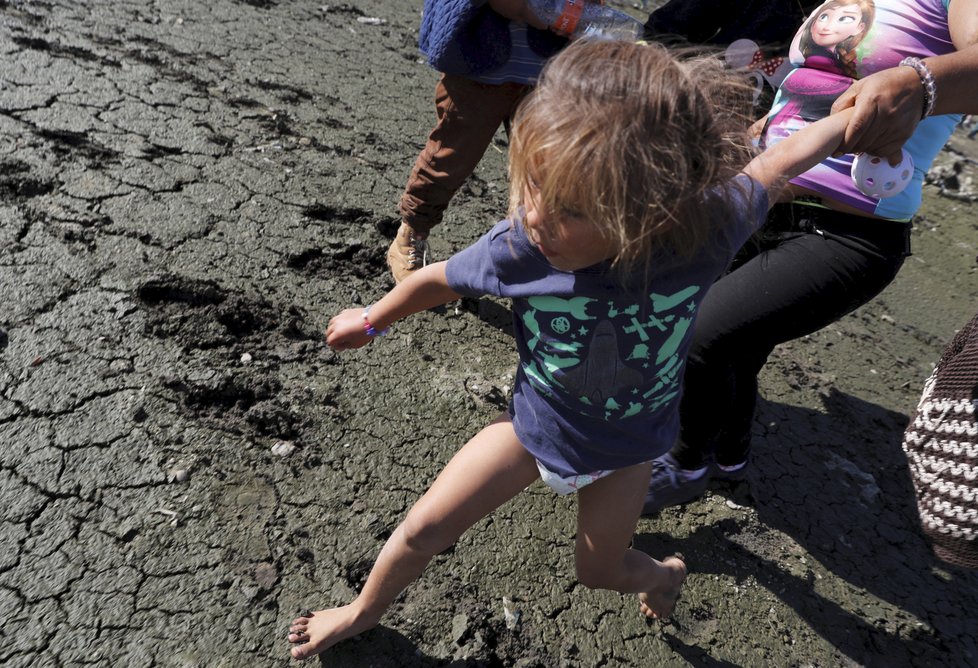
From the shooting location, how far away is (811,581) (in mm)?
2107

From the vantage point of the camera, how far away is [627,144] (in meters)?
1.05

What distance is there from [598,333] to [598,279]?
11cm

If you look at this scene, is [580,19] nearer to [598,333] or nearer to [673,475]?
[598,333]

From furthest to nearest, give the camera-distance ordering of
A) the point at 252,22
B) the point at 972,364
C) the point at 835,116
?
the point at 252,22 < the point at 972,364 < the point at 835,116

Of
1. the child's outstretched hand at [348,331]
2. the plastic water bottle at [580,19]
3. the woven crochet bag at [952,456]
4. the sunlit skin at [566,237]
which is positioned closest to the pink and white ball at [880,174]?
the woven crochet bag at [952,456]

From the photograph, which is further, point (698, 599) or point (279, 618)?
point (698, 599)

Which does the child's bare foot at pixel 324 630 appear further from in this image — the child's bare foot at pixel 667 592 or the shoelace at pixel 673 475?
the shoelace at pixel 673 475

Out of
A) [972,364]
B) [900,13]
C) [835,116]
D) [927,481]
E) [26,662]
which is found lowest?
[26,662]

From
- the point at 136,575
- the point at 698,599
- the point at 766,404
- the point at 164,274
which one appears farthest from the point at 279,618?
the point at 766,404

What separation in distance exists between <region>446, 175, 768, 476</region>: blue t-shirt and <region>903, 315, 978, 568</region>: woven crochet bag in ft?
2.40

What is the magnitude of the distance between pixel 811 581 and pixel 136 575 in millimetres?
1921

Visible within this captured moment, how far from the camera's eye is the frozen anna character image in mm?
1691

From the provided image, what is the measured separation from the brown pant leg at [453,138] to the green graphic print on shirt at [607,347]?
118 cm

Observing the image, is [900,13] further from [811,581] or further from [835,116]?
[811,581]
